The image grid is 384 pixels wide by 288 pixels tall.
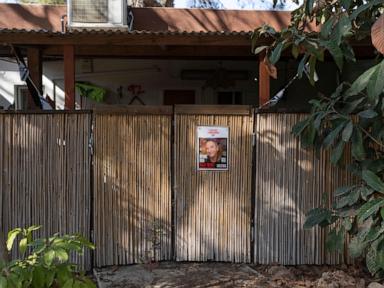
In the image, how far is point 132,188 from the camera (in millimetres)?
5617

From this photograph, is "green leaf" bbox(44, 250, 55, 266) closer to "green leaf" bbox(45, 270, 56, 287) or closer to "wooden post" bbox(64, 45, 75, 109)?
"green leaf" bbox(45, 270, 56, 287)

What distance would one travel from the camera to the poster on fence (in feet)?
18.6

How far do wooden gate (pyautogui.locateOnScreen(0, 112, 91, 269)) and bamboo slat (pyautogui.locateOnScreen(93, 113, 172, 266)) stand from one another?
0.58ft

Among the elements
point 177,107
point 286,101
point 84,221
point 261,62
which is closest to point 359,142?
point 261,62

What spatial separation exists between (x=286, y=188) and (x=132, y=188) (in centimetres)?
177

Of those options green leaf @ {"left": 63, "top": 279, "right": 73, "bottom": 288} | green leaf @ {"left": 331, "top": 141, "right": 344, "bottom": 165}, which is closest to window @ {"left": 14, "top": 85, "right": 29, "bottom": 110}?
green leaf @ {"left": 331, "top": 141, "right": 344, "bottom": 165}

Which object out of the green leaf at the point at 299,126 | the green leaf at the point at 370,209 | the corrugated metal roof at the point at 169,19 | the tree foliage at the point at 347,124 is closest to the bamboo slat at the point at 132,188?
the green leaf at the point at 299,126

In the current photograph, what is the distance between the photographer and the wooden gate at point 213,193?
567cm

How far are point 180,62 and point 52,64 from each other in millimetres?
2397

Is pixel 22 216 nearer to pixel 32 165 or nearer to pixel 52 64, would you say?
pixel 32 165

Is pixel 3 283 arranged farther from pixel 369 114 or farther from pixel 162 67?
pixel 162 67

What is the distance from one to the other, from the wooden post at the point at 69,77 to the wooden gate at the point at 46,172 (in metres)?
0.25

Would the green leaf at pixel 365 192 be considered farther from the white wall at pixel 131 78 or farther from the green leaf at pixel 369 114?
the white wall at pixel 131 78

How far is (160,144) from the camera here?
5.66m
